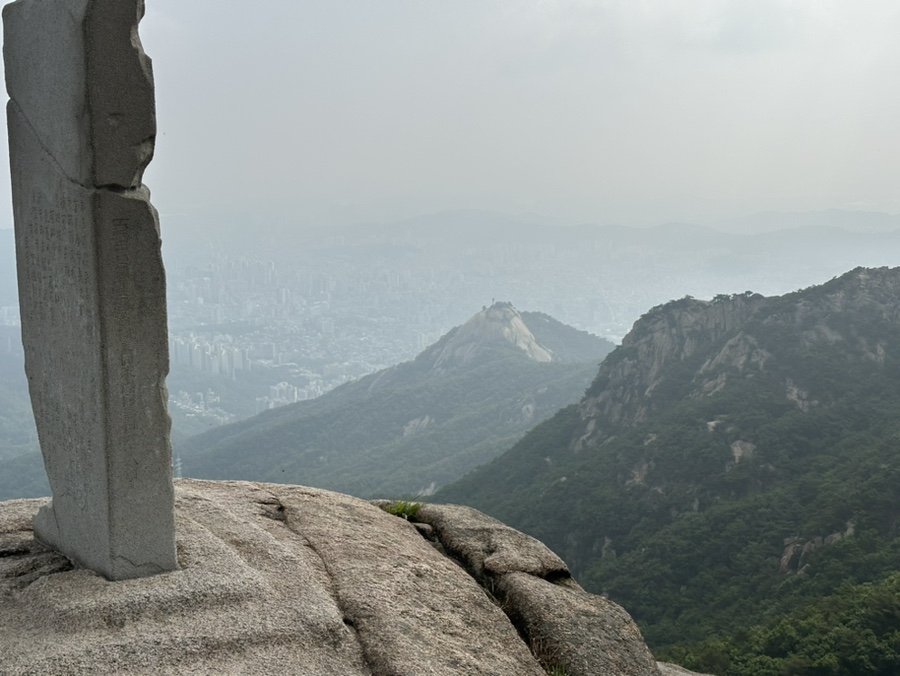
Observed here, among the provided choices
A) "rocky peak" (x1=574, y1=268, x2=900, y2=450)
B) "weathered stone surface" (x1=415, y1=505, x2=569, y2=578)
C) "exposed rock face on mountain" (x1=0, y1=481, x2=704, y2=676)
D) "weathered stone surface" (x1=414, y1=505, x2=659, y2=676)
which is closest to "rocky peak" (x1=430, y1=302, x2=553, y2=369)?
"rocky peak" (x1=574, y1=268, x2=900, y2=450)

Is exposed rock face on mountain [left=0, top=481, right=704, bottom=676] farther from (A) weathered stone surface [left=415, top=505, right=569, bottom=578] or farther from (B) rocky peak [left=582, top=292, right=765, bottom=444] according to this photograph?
(B) rocky peak [left=582, top=292, right=765, bottom=444]

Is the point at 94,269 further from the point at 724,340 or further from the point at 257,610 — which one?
the point at 724,340

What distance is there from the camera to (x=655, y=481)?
36.8 metres

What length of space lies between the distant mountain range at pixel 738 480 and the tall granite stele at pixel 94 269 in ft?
45.2

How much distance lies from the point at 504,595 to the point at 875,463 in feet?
85.4

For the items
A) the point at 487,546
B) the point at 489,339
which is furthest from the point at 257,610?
the point at 489,339

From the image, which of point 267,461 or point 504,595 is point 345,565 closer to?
point 504,595

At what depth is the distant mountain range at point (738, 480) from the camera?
21.3 meters

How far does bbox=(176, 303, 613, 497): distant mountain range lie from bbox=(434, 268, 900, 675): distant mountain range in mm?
13578

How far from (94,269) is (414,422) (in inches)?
2816

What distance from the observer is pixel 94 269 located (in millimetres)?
5582

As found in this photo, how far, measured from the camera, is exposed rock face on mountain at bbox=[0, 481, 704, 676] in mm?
5109

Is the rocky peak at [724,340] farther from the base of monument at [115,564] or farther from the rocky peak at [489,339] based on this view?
the rocky peak at [489,339]

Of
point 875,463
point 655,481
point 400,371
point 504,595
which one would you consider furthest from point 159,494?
point 400,371
